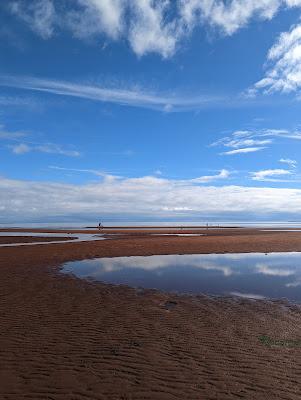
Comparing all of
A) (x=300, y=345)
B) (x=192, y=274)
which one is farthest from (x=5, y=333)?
(x=192, y=274)

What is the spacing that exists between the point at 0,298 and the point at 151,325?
7666 millimetres

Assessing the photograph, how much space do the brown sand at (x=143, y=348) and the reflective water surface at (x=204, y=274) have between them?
228 cm

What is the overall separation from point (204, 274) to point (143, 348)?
1339 cm

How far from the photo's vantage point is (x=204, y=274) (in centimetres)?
2252

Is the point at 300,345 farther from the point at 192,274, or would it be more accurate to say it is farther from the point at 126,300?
the point at 192,274

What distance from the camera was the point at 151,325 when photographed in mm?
11852

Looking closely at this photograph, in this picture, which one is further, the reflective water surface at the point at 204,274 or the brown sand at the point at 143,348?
the reflective water surface at the point at 204,274

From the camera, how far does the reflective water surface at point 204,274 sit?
17891 mm

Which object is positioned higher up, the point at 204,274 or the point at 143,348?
the point at 204,274

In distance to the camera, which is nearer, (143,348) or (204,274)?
(143,348)

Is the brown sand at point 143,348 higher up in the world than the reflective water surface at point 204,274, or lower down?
lower down

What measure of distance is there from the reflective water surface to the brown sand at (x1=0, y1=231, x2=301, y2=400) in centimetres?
228

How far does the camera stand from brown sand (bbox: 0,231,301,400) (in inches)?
290

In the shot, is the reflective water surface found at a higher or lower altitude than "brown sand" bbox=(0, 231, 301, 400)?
higher
